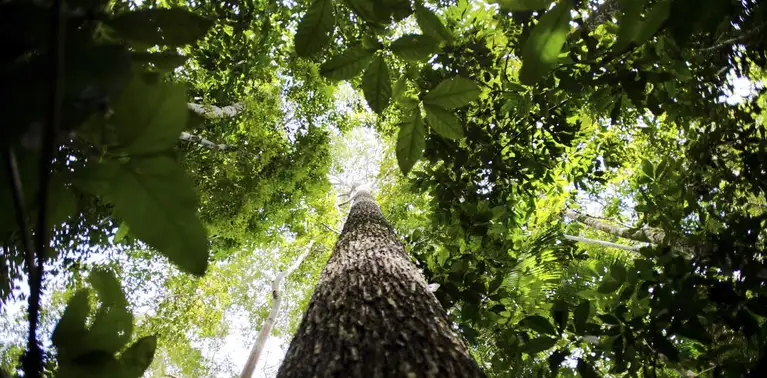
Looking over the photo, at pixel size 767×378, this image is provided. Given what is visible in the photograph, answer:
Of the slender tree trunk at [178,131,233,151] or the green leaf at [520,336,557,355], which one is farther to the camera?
the slender tree trunk at [178,131,233,151]

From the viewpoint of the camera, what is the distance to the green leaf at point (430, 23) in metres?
0.68

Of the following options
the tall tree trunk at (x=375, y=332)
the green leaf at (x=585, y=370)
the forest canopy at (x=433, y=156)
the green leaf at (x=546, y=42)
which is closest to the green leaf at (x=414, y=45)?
the forest canopy at (x=433, y=156)

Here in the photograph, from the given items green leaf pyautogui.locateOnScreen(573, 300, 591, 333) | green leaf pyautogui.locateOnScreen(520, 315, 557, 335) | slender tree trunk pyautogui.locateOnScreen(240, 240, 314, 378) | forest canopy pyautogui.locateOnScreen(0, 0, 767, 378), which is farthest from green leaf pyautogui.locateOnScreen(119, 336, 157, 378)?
slender tree trunk pyautogui.locateOnScreen(240, 240, 314, 378)

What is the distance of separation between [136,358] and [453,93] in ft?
2.07

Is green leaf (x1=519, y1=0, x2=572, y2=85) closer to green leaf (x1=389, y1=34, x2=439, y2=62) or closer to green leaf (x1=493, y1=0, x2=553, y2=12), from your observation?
green leaf (x1=493, y1=0, x2=553, y2=12)

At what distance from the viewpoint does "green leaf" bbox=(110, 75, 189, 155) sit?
0.31 m

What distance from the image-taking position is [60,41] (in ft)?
0.65

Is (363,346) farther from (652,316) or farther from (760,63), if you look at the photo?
(760,63)

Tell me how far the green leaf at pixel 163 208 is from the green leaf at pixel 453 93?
1.68ft

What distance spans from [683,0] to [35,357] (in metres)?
0.73

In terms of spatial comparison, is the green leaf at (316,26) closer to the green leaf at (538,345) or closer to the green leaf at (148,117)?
the green leaf at (148,117)

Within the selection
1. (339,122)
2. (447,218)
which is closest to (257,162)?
(339,122)

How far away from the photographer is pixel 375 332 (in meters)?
1.29

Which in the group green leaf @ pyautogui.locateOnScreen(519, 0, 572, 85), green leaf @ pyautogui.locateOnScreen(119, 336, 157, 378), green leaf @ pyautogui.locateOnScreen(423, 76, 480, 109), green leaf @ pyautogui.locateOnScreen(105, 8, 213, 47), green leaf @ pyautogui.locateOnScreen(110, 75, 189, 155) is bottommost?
green leaf @ pyautogui.locateOnScreen(119, 336, 157, 378)
